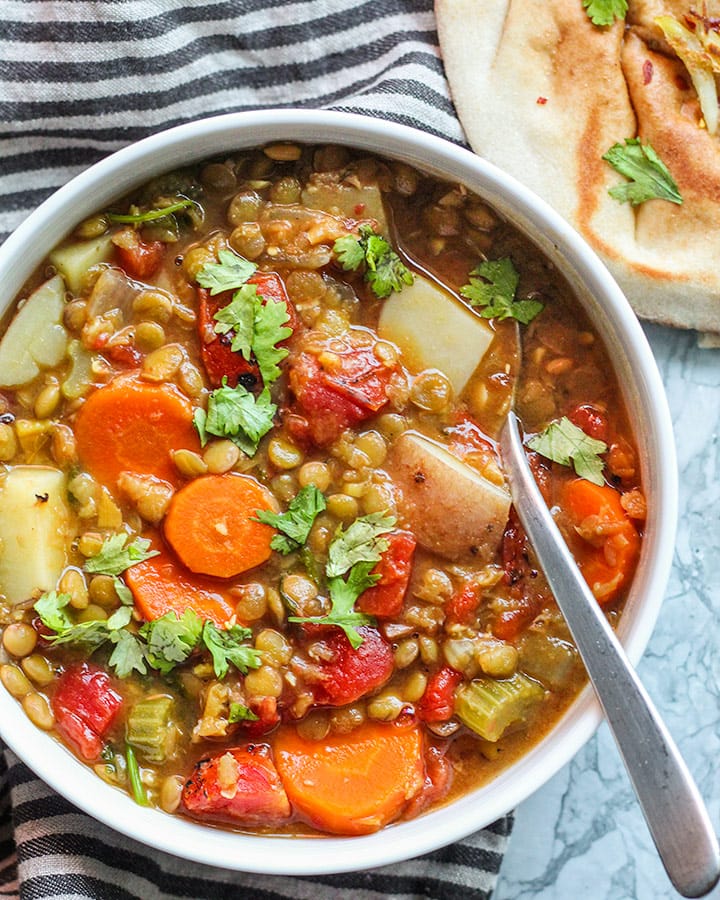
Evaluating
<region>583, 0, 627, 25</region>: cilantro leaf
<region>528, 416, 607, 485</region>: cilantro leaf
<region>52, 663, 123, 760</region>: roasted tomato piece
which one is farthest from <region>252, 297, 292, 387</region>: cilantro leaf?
<region>583, 0, 627, 25</region>: cilantro leaf

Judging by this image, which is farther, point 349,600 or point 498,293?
point 498,293

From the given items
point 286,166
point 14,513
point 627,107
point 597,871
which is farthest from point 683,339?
point 14,513

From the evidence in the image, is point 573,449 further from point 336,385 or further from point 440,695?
point 440,695

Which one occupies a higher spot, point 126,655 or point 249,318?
point 249,318

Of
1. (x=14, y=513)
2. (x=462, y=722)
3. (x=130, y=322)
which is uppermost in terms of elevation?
(x=130, y=322)

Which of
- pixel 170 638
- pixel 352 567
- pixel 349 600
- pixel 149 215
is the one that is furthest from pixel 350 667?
pixel 149 215

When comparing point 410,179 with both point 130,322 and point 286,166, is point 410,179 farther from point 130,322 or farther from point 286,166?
point 130,322
